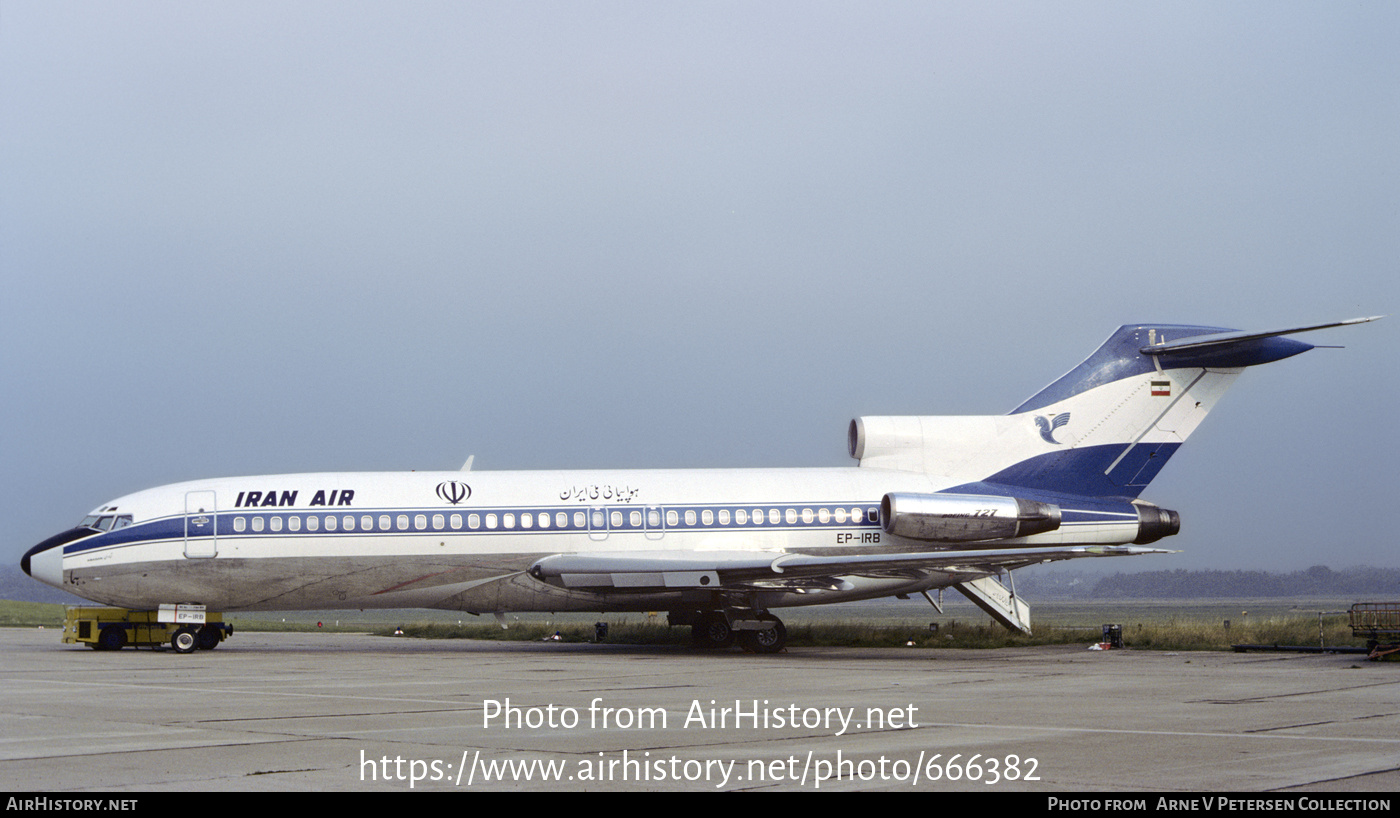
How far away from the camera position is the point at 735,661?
72.6 ft

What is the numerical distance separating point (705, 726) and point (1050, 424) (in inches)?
664

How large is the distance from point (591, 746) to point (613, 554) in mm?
14876

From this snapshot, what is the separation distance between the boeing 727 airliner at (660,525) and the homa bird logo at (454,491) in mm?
44

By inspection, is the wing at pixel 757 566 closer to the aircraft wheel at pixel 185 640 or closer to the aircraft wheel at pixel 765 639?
the aircraft wheel at pixel 765 639

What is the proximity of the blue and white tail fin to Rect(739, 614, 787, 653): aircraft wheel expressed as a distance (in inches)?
192

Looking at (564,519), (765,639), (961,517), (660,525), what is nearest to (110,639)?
(564,519)

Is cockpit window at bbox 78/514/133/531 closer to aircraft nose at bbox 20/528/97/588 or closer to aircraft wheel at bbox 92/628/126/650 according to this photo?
aircraft nose at bbox 20/528/97/588

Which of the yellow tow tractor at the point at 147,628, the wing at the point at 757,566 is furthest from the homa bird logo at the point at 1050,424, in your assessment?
the yellow tow tractor at the point at 147,628

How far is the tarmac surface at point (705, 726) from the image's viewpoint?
8.59 meters

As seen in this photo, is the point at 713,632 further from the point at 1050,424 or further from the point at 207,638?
the point at 207,638

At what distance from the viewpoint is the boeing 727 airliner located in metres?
24.8

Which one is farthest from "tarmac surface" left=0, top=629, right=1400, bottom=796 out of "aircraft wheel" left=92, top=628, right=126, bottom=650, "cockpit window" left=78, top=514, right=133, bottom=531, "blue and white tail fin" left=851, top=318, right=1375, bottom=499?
"blue and white tail fin" left=851, top=318, right=1375, bottom=499

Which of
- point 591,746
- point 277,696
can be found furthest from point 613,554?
point 591,746

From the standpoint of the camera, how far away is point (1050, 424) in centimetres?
2658
